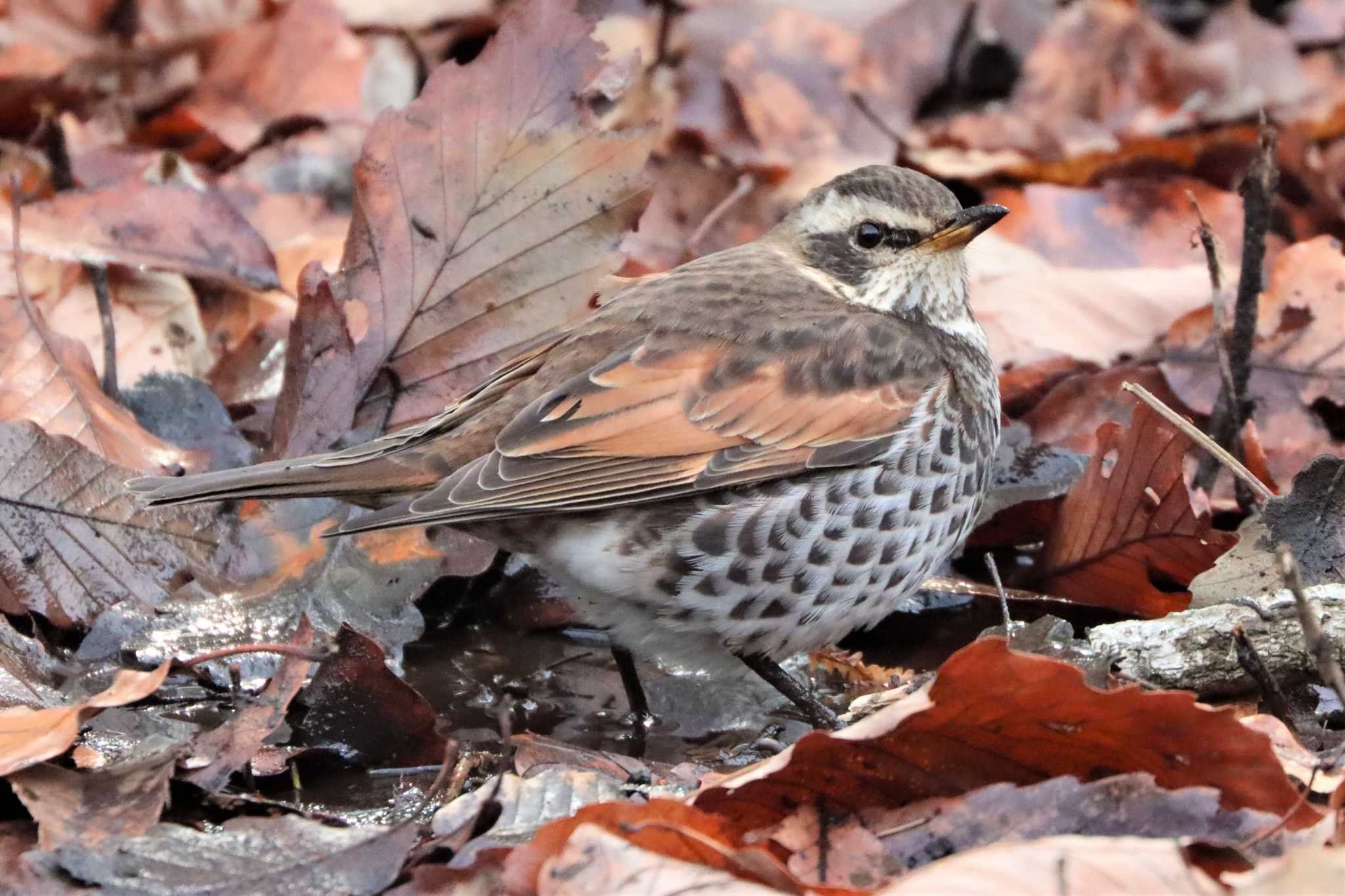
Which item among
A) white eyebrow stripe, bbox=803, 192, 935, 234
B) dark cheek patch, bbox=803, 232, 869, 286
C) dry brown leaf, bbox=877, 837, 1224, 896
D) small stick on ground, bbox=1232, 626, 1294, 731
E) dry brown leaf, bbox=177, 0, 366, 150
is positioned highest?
dry brown leaf, bbox=177, 0, 366, 150

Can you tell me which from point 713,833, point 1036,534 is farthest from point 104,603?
point 1036,534

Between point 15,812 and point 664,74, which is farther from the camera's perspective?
point 664,74

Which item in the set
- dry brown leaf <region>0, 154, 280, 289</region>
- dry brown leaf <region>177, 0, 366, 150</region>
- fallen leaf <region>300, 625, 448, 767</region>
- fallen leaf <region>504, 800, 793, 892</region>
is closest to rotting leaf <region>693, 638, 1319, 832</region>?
fallen leaf <region>504, 800, 793, 892</region>

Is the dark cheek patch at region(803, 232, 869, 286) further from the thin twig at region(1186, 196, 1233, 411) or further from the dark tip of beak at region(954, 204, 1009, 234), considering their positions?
the thin twig at region(1186, 196, 1233, 411)

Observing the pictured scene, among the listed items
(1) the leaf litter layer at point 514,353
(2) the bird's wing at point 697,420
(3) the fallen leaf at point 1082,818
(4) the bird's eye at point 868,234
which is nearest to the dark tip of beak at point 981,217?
(4) the bird's eye at point 868,234

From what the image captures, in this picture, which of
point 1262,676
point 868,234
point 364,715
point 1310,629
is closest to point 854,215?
point 868,234

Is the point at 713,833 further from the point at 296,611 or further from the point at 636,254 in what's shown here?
the point at 636,254
